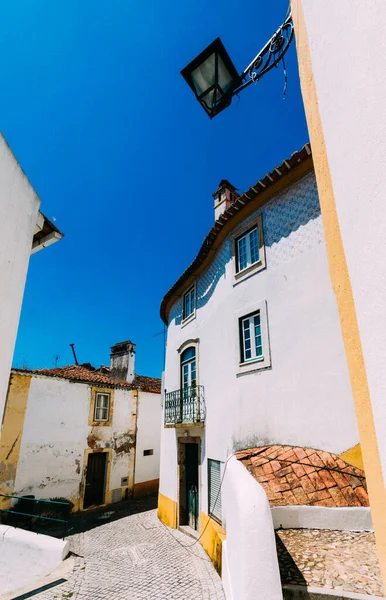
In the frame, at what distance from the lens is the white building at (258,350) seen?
6777 millimetres

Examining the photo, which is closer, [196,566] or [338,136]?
[338,136]

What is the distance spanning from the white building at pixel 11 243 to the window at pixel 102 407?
41.1ft

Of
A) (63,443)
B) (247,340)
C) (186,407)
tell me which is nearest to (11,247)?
(247,340)

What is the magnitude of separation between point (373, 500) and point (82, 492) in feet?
54.8

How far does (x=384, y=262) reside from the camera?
1.14 meters

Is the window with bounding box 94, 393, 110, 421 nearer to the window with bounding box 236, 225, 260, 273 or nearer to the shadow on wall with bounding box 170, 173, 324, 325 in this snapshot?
the window with bounding box 236, 225, 260, 273

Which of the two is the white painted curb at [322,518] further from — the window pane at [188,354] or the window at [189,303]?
the window at [189,303]

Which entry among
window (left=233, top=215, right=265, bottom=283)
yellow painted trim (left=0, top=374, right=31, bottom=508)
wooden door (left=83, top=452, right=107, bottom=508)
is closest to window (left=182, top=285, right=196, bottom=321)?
window (left=233, top=215, right=265, bottom=283)

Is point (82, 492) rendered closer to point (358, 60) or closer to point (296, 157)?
point (296, 157)

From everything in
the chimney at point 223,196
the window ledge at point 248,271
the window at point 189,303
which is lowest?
the window ledge at point 248,271

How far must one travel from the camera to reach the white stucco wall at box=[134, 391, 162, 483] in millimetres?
17812

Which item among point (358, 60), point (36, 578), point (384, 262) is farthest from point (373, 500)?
point (36, 578)

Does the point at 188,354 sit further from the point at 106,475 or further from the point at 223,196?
the point at 106,475

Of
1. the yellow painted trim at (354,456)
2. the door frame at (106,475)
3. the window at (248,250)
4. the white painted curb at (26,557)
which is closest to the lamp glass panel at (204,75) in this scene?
the window at (248,250)
